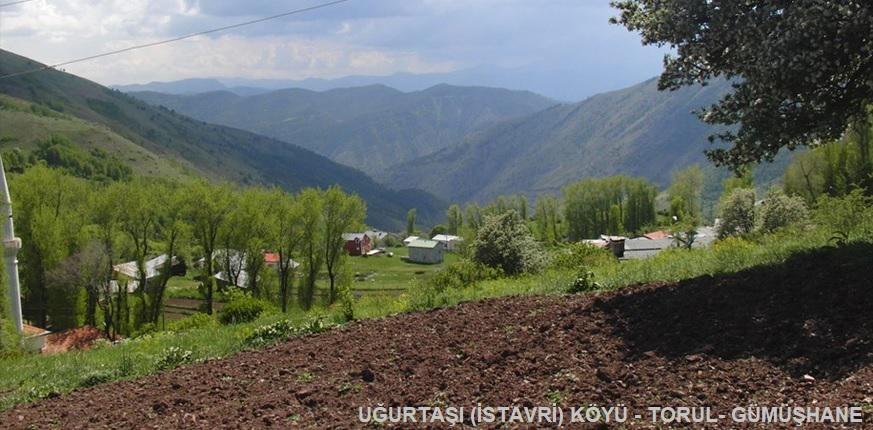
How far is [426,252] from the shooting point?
143625mm

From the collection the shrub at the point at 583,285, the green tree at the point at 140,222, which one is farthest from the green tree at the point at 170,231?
the shrub at the point at 583,285

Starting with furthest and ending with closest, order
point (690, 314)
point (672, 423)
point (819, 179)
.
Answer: point (819, 179) → point (690, 314) → point (672, 423)

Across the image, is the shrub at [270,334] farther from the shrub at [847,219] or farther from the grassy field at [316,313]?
the shrub at [847,219]

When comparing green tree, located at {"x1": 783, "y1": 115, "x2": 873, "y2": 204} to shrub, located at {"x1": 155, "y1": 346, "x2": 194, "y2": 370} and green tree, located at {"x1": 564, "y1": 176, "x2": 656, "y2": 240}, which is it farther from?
shrub, located at {"x1": 155, "y1": 346, "x2": 194, "y2": 370}

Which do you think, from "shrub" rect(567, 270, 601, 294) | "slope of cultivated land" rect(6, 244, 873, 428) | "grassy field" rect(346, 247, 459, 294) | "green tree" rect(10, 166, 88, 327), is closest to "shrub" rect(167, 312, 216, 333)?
"slope of cultivated land" rect(6, 244, 873, 428)

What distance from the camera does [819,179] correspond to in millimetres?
69500

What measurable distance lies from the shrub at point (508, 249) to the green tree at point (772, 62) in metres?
12.4

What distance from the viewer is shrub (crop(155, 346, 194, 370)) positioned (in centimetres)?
1137

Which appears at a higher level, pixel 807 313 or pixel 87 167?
pixel 87 167

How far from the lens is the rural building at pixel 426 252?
14200 cm

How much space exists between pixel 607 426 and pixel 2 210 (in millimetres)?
35599

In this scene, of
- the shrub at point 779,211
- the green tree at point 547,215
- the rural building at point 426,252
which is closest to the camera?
the shrub at point 779,211

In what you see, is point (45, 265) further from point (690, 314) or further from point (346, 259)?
point (690, 314)

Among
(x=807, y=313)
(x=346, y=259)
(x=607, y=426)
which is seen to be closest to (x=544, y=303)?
(x=807, y=313)
